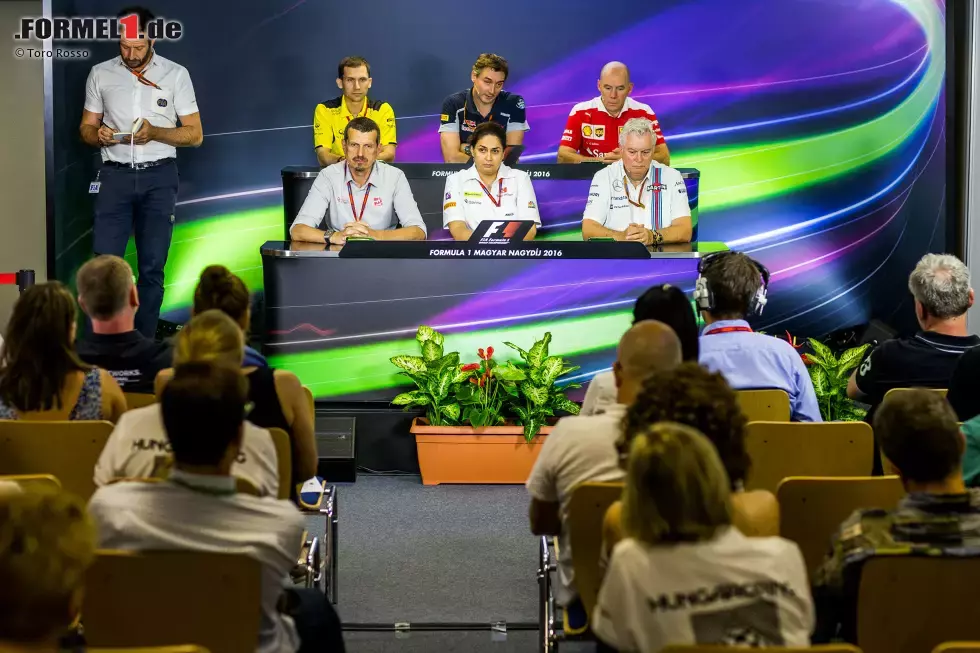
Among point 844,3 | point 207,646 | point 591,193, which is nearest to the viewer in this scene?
point 207,646

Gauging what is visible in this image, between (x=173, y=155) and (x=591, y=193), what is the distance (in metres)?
2.67

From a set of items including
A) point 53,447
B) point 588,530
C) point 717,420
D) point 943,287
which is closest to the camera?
point 717,420

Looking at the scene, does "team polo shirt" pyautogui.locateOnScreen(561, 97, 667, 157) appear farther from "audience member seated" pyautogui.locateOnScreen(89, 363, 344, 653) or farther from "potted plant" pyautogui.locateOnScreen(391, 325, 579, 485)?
"audience member seated" pyautogui.locateOnScreen(89, 363, 344, 653)

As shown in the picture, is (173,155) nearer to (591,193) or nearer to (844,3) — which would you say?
(591,193)

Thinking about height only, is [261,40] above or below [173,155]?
above

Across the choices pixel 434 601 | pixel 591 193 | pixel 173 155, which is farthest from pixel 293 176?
pixel 434 601

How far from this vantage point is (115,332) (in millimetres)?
3676

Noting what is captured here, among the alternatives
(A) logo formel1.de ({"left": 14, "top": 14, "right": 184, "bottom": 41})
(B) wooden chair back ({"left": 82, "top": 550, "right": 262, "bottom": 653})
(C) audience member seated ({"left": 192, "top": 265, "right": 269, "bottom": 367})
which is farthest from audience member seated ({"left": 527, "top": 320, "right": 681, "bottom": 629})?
(A) logo formel1.de ({"left": 14, "top": 14, "right": 184, "bottom": 41})

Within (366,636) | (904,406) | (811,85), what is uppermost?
(811,85)

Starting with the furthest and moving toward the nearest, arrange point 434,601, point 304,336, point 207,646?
1. point 304,336
2. point 434,601
3. point 207,646

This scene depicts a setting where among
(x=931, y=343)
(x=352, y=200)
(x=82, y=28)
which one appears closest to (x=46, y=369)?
(x=931, y=343)

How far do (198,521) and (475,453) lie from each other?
3.40 meters

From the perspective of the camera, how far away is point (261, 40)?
819 cm

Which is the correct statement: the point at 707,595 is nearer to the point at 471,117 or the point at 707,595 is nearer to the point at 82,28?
the point at 471,117
